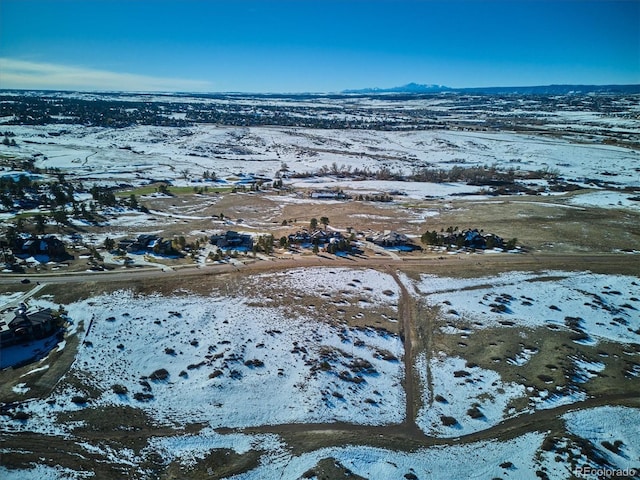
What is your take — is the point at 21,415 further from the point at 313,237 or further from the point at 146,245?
the point at 313,237

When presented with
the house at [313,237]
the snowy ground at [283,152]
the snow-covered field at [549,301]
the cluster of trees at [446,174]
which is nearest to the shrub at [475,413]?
the snow-covered field at [549,301]

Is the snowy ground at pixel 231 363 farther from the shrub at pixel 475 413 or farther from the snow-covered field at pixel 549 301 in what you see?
the snow-covered field at pixel 549 301

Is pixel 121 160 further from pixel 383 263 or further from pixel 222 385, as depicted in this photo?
pixel 222 385

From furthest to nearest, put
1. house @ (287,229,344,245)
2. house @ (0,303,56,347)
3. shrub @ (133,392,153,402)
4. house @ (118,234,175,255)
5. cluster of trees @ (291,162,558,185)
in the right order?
1. cluster of trees @ (291,162,558,185)
2. house @ (287,229,344,245)
3. house @ (118,234,175,255)
4. house @ (0,303,56,347)
5. shrub @ (133,392,153,402)

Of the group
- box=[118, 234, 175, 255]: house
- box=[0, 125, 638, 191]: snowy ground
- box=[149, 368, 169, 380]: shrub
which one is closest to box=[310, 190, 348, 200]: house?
box=[0, 125, 638, 191]: snowy ground

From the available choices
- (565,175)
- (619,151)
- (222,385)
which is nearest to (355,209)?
(222,385)

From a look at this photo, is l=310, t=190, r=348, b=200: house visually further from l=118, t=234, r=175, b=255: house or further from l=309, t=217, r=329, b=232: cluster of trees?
l=118, t=234, r=175, b=255: house
